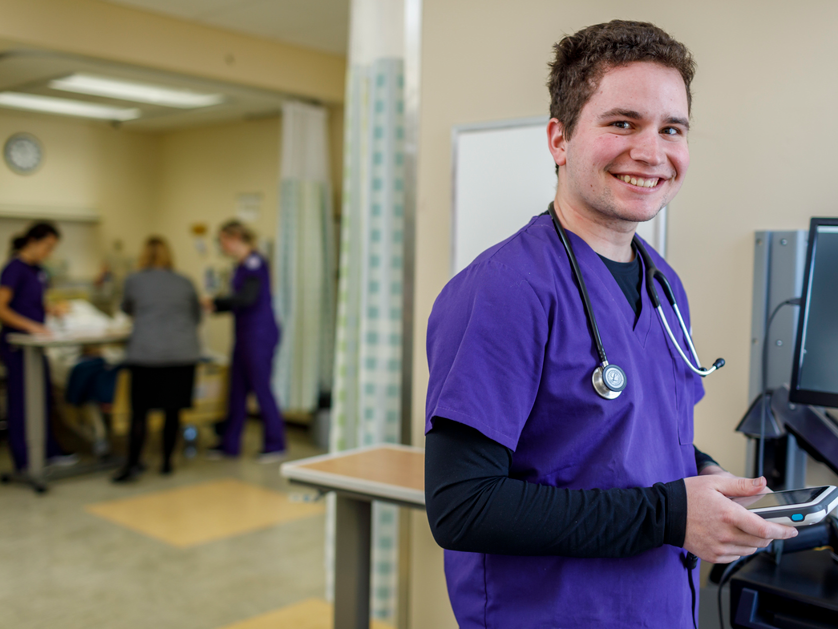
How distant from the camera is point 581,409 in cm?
107

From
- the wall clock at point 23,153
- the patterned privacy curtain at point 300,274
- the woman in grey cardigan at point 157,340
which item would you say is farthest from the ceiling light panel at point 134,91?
the woman in grey cardigan at point 157,340

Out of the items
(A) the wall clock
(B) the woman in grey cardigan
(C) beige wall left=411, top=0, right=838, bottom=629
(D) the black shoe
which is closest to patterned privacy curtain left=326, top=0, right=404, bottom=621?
(C) beige wall left=411, top=0, right=838, bottom=629

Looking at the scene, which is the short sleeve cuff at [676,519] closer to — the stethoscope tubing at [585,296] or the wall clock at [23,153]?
the stethoscope tubing at [585,296]

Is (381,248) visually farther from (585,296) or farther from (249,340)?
(249,340)

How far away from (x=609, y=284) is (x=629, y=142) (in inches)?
8.6

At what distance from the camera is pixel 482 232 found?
225 cm

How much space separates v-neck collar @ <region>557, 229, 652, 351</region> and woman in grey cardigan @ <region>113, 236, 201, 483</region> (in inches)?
154

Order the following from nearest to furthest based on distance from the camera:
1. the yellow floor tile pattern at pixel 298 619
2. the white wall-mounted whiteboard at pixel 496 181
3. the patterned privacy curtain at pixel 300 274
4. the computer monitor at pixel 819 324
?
the computer monitor at pixel 819 324 < the white wall-mounted whiteboard at pixel 496 181 < the yellow floor tile pattern at pixel 298 619 < the patterned privacy curtain at pixel 300 274

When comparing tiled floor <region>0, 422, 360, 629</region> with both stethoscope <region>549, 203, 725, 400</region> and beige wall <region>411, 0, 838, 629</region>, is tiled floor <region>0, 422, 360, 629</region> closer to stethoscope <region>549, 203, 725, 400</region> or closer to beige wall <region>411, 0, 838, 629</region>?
beige wall <region>411, 0, 838, 629</region>

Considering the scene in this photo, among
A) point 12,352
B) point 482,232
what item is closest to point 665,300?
point 482,232

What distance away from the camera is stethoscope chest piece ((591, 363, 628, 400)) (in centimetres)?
106

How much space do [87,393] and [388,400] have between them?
3.37 metres

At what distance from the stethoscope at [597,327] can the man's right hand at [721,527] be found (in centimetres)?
17

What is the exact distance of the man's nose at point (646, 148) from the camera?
110cm
